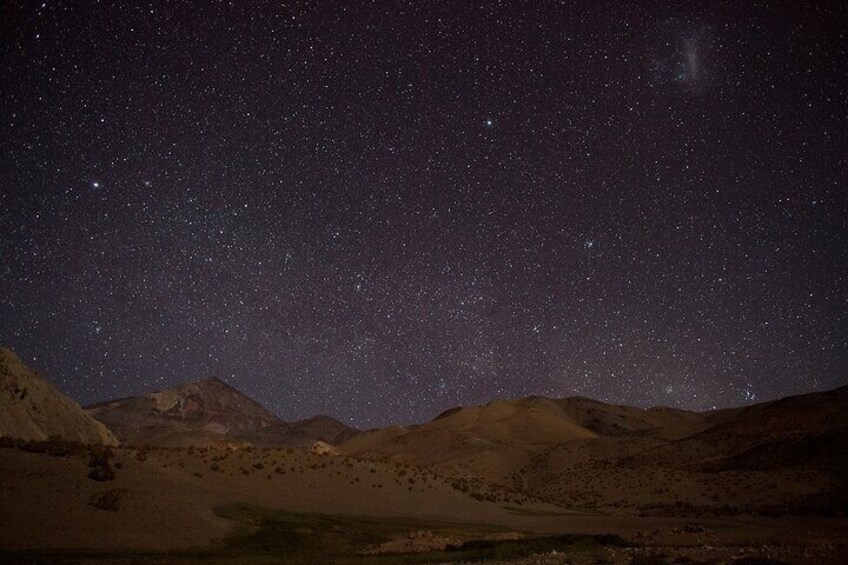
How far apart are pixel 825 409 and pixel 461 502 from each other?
5598cm

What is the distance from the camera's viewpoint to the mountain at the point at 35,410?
3719cm

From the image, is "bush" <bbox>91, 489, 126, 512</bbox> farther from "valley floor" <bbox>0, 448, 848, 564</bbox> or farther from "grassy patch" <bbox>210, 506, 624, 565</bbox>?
"grassy patch" <bbox>210, 506, 624, 565</bbox>

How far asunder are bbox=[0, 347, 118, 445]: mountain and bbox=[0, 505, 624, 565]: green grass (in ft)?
75.0

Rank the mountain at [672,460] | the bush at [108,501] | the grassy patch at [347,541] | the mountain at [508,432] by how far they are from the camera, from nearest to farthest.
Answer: the grassy patch at [347,541] < the bush at [108,501] < the mountain at [672,460] < the mountain at [508,432]

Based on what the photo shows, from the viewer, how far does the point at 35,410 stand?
41531 mm

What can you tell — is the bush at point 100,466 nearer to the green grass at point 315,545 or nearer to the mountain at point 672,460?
the green grass at point 315,545

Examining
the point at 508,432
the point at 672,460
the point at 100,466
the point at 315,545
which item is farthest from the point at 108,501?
the point at 508,432

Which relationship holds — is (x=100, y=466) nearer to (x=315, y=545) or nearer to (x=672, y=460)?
(x=315, y=545)

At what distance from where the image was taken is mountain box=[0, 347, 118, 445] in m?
37.2

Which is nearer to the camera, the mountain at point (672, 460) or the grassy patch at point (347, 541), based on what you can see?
the grassy patch at point (347, 541)

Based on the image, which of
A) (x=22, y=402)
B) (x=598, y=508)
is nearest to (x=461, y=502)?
(x=598, y=508)

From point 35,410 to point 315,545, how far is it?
3431cm

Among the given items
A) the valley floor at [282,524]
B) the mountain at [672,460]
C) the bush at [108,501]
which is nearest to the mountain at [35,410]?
the valley floor at [282,524]

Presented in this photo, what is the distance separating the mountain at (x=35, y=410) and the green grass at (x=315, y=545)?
75.0ft
